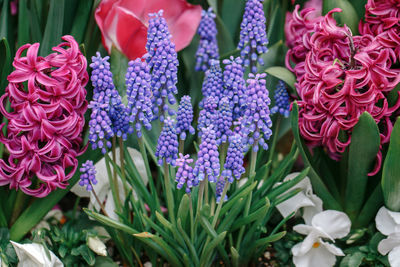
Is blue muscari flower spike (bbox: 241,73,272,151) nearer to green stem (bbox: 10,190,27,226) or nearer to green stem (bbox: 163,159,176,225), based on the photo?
green stem (bbox: 163,159,176,225)

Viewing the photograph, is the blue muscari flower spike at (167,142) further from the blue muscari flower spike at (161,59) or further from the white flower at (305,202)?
the white flower at (305,202)

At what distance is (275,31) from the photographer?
1.54 metres

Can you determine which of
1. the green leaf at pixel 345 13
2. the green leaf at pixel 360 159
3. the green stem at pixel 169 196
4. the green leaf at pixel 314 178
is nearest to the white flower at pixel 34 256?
the green stem at pixel 169 196

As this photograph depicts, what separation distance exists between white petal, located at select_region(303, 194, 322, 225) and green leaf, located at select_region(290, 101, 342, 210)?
0.05 ft

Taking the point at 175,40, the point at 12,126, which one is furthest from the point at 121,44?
the point at 12,126

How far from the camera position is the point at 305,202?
136 cm

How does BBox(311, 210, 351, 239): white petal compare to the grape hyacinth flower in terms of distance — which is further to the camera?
BBox(311, 210, 351, 239): white petal

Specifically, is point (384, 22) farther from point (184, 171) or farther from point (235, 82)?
point (184, 171)

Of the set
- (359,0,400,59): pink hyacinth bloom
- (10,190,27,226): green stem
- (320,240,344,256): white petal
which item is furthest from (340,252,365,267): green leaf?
(10,190,27,226): green stem

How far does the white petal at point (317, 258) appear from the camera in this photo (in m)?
1.34

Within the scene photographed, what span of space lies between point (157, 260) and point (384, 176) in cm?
60

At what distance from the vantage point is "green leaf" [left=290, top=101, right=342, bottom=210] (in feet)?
4.05

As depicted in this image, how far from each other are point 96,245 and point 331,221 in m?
0.57

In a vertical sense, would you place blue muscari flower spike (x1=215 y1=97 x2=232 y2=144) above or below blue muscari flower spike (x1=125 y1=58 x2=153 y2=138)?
below
